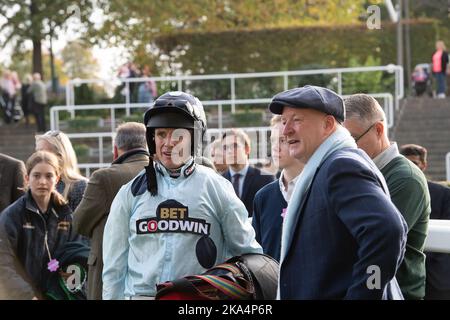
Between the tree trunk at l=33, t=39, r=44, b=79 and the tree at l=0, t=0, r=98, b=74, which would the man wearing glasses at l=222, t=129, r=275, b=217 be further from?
the tree trunk at l=33, t=39, r=44, b=79

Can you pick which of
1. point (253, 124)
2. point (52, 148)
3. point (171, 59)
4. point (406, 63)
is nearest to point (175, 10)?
point (171, 59)

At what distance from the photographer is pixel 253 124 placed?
70.6ft

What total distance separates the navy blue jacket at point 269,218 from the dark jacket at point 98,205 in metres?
0.86

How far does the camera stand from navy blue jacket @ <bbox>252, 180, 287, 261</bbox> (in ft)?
18.4

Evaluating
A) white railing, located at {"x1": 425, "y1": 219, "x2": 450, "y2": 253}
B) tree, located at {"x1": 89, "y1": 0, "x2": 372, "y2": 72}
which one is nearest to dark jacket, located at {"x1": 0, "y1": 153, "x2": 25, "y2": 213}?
white railing, located at {"x1": 425, "y1": 219, "x2": 450, "y2": 253}

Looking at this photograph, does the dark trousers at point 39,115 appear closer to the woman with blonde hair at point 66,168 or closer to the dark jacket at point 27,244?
the woman with blonde hair at point 66,168

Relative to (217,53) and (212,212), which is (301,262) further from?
(217,53)

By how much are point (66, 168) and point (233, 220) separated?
314 cm

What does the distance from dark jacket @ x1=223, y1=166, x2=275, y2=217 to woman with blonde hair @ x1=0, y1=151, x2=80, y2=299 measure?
2694 mm

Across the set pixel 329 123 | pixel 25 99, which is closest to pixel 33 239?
pixel 329 123

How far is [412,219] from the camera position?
4.73 metres

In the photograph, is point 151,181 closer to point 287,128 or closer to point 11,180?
point 287,128

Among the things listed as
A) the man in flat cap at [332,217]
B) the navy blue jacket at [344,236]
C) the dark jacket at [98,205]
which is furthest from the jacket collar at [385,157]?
the dark jacket at [98,205]
